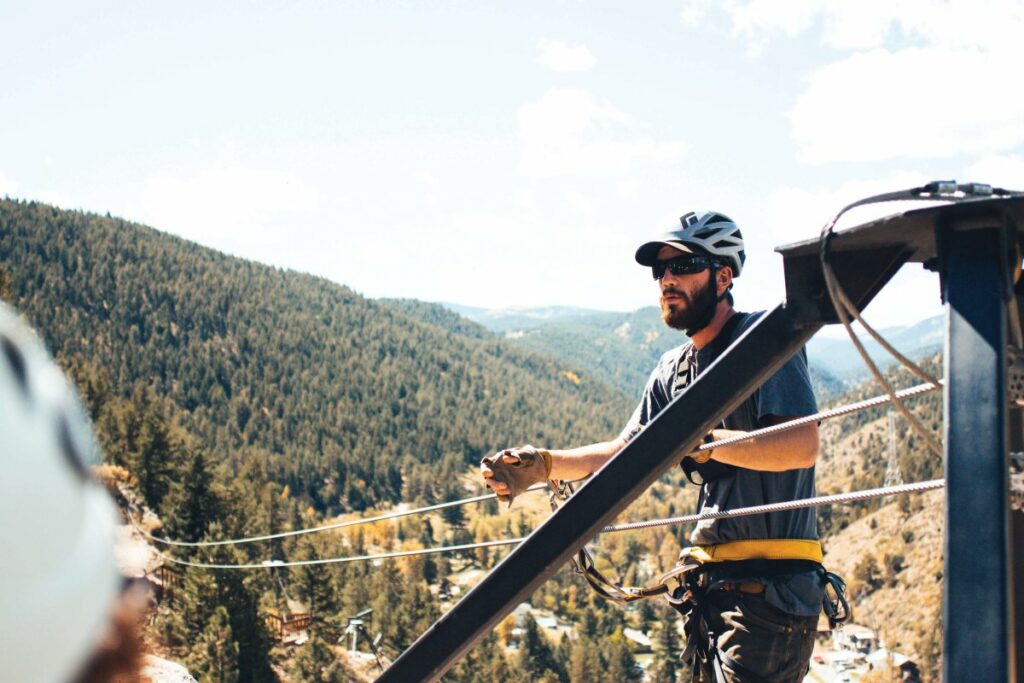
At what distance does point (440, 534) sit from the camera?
402 feet

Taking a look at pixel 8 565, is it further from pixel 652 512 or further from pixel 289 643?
pixel 652 512

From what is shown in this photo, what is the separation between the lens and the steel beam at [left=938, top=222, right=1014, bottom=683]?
6.07ft

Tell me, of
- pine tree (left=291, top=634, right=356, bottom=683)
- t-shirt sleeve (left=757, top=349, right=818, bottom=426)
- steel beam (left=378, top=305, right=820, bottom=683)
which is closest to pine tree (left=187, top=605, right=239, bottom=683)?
pine tree (left=291, top=634, right=356, bottom=683)

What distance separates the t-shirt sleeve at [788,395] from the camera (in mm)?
3432

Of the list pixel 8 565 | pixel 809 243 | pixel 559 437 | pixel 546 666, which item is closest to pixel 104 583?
pixel 8 565

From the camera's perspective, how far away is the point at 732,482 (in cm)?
376

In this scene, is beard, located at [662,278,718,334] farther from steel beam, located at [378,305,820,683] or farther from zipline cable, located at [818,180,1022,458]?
steel beam, located at [378,305,820,683]

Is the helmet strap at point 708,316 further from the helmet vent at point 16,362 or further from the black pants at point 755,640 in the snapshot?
the helmet vent at point 16,362

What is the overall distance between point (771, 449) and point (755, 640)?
32.4 inches

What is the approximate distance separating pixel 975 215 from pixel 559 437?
16588 cm

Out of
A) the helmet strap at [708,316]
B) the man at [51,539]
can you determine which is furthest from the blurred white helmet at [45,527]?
the helmet strap at [708,316]

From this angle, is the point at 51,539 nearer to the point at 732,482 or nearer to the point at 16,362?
the point at 16,362

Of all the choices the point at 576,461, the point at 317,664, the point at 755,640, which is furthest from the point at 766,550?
the point at 317,664

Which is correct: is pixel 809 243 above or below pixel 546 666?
above
